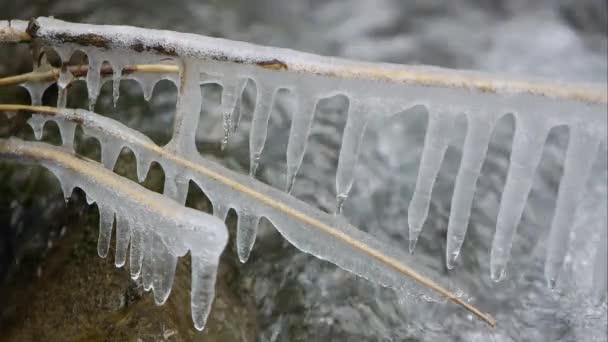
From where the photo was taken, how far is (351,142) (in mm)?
965

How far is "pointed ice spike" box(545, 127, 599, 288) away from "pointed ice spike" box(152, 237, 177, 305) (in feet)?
1.82

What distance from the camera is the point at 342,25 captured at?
236 cm

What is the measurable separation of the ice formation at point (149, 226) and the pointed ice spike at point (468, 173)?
13.7 inches

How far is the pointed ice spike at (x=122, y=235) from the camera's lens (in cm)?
102

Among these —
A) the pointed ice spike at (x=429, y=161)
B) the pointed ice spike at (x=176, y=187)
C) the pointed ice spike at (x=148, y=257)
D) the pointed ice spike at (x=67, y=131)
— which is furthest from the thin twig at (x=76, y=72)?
the pointed ice spike at (x=429, y=161)

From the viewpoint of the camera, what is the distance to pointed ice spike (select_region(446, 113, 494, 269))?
0.88 m

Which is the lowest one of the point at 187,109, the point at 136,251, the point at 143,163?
the point at 136,251


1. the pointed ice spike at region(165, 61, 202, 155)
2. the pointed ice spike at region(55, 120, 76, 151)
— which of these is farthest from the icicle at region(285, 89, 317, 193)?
the pointed ice spike at region(55, 120, 76, 151)

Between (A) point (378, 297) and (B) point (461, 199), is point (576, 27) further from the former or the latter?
(B) point (461, 199)

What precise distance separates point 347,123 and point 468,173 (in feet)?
0.62

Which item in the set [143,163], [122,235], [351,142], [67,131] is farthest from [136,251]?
[351,142]

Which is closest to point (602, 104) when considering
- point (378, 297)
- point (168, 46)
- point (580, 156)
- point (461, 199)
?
point (580, 156)

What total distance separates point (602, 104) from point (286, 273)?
86cm

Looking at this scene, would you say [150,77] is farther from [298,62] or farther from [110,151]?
[298,62]
